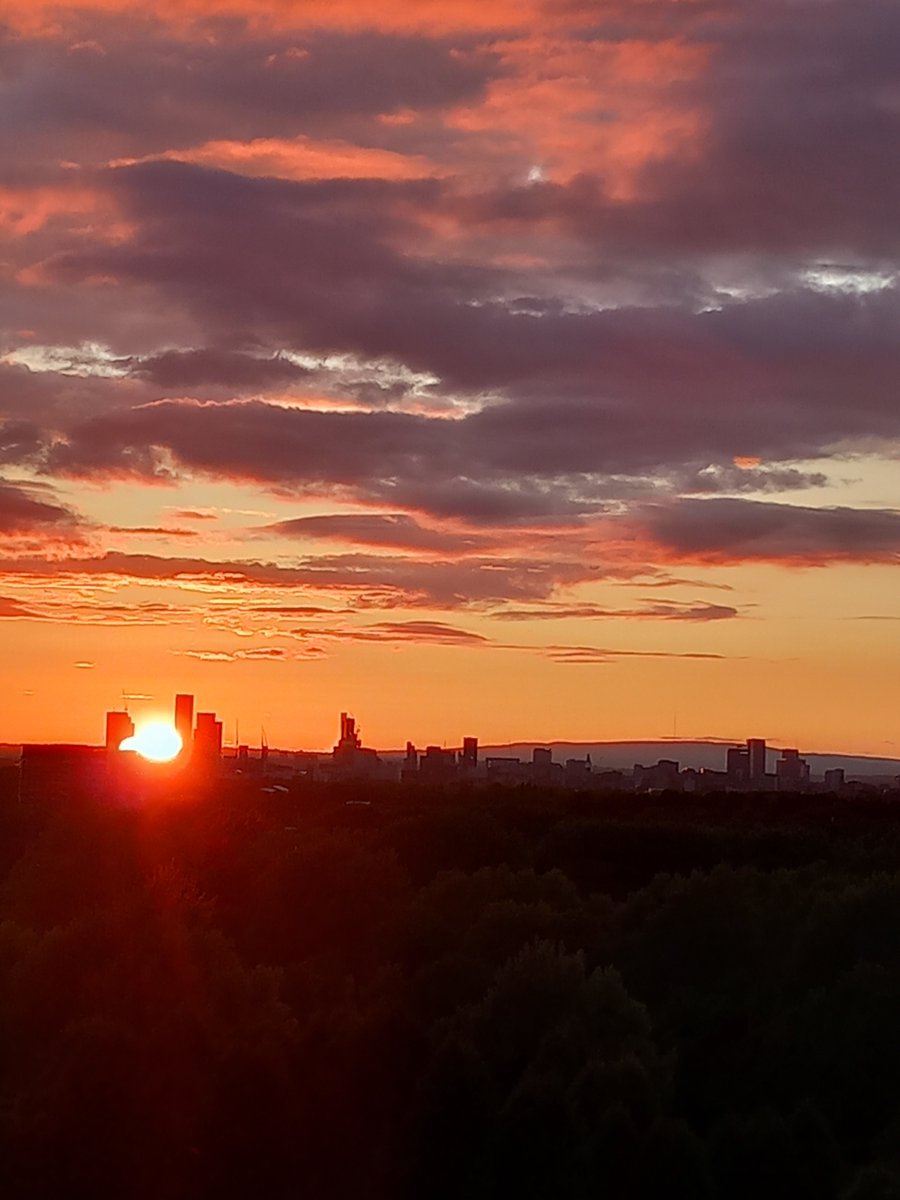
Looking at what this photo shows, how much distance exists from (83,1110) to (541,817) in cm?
6153

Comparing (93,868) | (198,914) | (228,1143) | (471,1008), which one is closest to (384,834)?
(93,868)

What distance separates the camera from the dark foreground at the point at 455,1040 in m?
26.6

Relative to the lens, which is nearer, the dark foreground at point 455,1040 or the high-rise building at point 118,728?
the dark foreground at point 455,1040

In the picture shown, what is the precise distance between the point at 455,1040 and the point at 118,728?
11739cm

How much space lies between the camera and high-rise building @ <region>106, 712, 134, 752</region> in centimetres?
13976

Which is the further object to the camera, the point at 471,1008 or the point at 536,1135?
the point at 471,1008

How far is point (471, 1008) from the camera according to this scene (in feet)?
108

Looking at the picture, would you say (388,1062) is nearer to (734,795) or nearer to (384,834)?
(384,834)

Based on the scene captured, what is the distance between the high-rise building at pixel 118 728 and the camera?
13976cm

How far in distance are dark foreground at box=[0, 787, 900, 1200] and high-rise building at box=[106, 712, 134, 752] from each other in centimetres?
8750

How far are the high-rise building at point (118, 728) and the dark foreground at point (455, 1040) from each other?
8750 centimetres

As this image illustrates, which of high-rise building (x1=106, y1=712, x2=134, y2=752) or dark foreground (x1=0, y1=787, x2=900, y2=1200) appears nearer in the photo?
dark foreground (x1=0, y1=787, x2=900, y2=1200)

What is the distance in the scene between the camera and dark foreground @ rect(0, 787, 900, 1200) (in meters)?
26.6

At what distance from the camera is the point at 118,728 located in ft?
473
